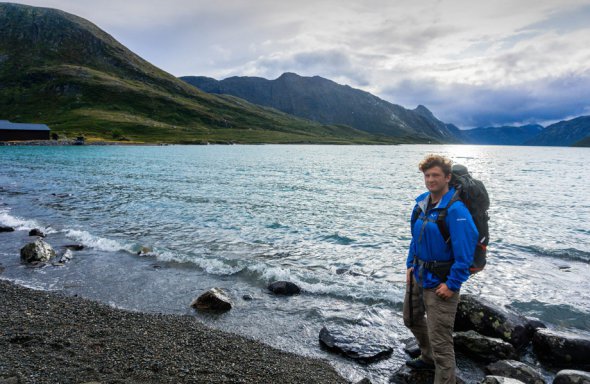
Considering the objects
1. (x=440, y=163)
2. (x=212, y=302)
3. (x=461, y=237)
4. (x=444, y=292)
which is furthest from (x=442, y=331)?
(x=212, y=302)

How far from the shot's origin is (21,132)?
141125 mm

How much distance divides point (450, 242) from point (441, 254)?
33 centimetres

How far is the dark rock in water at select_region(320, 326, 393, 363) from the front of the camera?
1003cm

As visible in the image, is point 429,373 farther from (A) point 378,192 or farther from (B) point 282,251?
(A) point 378,192

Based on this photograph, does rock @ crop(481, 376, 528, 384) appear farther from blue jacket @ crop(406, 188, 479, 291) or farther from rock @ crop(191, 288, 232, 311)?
rock @ crop(191, 288, 232, 311)

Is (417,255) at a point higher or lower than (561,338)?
higher

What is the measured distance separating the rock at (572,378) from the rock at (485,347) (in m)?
1.25

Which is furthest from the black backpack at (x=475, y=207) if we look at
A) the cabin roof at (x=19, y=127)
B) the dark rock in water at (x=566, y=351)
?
the cabin roof at (x=19, y=127)

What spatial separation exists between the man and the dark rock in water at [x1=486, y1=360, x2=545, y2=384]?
7.85 ft

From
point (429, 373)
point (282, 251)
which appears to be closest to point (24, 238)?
point (282, 251)

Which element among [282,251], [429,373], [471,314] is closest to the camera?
[429,373]

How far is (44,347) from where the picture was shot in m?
9.09

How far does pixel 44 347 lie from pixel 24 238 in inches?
619

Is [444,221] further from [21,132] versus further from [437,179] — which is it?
[21,132]
